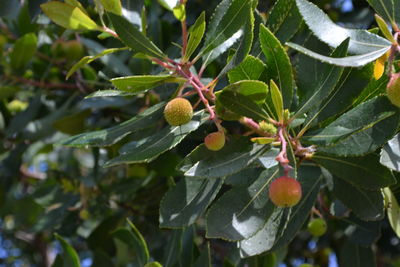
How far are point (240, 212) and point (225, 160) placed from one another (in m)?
0.13

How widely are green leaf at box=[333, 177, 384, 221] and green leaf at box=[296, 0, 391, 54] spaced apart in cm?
40

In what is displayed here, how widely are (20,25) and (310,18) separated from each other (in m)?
1.84

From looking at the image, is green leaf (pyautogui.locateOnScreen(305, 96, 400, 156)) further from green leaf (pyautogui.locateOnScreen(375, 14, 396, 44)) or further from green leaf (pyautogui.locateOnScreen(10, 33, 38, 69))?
green leaf (pyautogui.locateOnScreen(10, 33, 38, 69))

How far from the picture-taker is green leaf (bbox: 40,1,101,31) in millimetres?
1604

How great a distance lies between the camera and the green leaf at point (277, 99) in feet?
4.63

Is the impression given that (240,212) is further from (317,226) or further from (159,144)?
(317,226)

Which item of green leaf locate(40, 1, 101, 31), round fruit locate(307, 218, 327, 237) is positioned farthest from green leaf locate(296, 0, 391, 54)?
round fruit locate(307, 218, 327, 237)

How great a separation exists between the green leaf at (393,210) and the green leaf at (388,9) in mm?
481

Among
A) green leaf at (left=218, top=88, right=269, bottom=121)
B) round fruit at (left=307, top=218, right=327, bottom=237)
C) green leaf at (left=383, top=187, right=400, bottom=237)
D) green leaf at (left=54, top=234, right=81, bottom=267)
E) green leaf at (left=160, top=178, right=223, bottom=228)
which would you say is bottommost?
round fruit at (left=307, top=218, right=327, bottom=237)

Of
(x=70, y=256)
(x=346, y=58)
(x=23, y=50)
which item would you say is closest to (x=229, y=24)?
(x=346, y=58)

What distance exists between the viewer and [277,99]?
1.43m

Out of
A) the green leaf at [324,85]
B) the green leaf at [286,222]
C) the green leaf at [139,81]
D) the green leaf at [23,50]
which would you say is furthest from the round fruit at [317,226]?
the green leaf at [23,50]

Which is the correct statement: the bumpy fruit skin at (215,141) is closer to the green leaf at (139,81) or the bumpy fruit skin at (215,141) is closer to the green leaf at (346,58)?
the green leaf at (139,81)

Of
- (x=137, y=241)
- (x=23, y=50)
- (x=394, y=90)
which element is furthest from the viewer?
(x=23, y=50)
